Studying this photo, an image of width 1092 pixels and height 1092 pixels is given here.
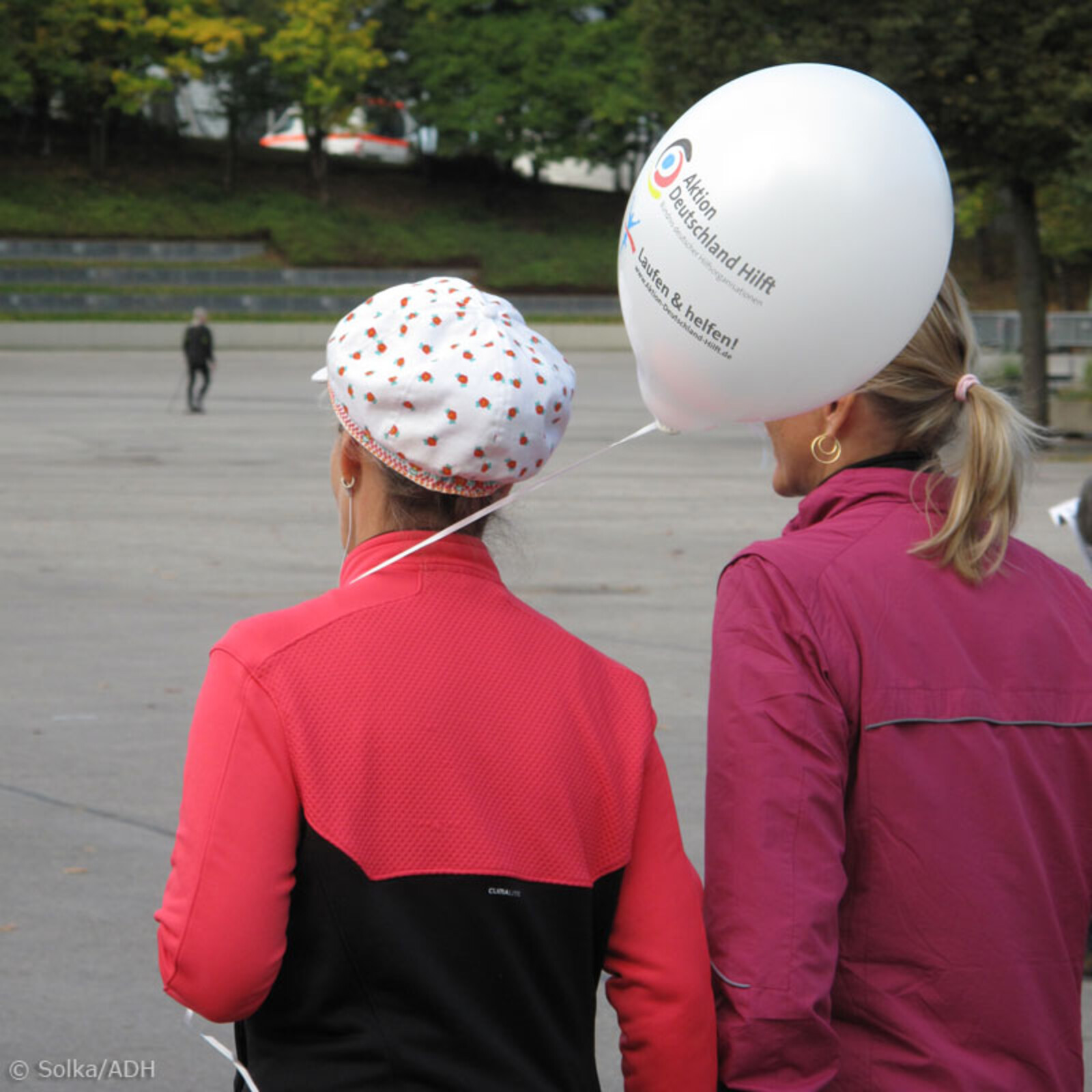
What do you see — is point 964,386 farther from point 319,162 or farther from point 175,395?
point 319,162

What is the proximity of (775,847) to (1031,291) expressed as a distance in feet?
73.4

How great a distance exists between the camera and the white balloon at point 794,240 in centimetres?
206

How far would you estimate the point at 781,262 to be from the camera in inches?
81.1

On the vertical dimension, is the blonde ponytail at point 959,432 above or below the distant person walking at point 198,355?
above

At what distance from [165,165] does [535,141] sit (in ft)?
44.8

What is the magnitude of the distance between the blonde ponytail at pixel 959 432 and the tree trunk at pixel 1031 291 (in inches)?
824

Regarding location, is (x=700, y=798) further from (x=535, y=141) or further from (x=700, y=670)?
(x=535, y=141)

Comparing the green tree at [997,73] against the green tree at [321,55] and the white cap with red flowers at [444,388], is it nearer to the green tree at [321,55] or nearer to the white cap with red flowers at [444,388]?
the white cap with red flowers at [444,388]

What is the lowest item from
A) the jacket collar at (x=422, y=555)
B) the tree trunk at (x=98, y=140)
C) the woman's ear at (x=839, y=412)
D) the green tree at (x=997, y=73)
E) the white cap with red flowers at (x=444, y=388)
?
the tree trunk at (x=98, y=140)

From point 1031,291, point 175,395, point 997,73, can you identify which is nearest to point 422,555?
point 997,73

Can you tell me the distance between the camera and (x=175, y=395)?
93.8 ft

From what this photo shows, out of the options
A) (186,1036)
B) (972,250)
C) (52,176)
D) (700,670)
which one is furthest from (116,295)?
(186,1036)

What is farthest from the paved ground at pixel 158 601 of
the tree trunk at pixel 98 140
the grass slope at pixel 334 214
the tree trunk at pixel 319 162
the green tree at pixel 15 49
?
the tree trunk at pixel 319 162

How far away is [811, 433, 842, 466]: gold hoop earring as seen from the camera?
218cm
